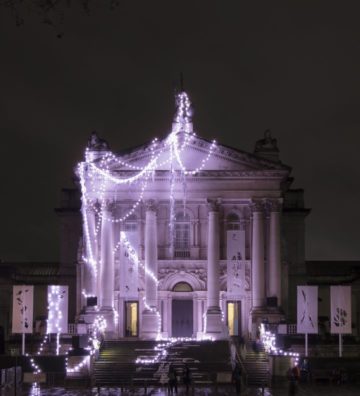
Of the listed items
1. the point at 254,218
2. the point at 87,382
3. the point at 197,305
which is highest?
the point at 254,218

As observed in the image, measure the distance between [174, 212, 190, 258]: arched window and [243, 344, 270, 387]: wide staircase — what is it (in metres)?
8.50

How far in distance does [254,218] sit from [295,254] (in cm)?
1133

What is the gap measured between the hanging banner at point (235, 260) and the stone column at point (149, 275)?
429 centimetres

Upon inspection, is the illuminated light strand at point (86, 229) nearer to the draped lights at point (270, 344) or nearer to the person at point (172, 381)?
the draped lights at point (270, 344)

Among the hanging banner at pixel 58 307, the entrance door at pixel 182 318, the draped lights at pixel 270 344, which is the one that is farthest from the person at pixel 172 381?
the entrance door at pixel 182 318

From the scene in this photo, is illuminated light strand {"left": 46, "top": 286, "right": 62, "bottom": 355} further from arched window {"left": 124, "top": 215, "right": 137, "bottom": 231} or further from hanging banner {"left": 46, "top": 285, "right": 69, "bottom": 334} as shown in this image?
arched window {"left": 124, "top": 215, "right": 137, "bottom": 231}

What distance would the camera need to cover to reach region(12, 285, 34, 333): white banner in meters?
52.9

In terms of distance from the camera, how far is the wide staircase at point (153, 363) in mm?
51750

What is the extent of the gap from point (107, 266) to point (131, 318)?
141 inches

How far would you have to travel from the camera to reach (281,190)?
62.6 metres

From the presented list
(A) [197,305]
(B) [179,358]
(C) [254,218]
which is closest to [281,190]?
(C) [254,218]

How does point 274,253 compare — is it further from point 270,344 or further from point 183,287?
point 270,344

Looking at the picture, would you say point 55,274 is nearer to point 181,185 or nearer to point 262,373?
point 181,185

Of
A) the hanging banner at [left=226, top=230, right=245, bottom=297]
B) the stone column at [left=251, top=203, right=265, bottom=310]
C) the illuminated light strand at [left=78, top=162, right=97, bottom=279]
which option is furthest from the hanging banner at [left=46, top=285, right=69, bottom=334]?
the stone column at [left=251, top=203, right=265, bottom=310]
